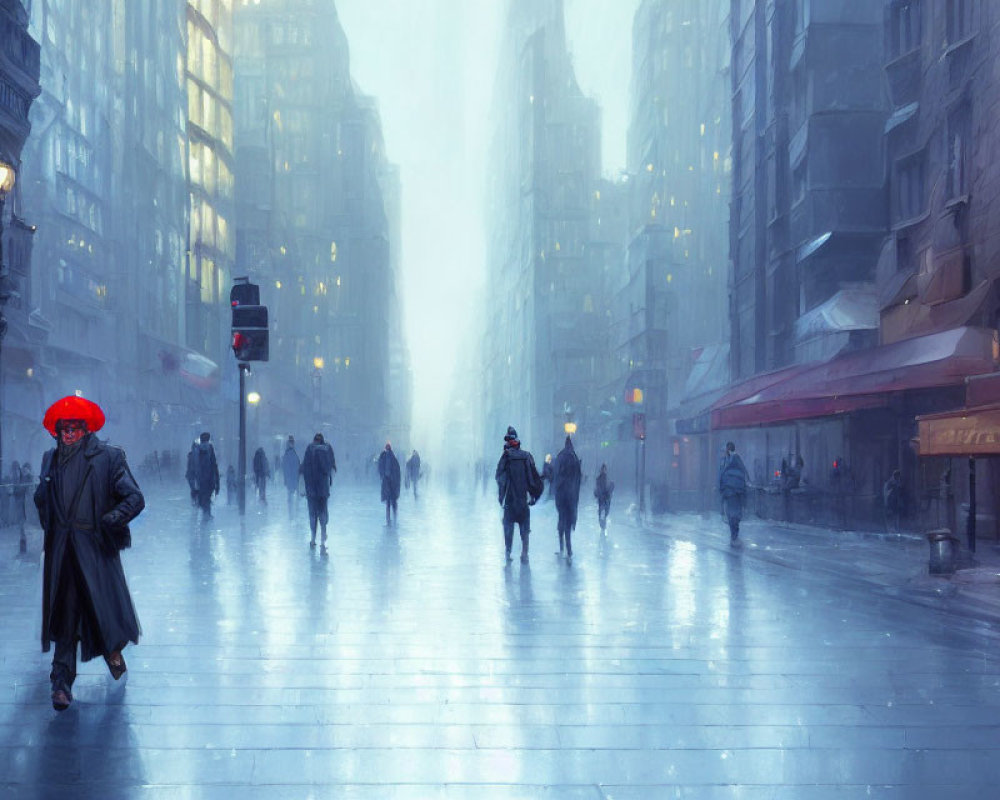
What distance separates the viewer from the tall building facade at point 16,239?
28.2 m

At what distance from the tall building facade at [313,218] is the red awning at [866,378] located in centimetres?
6199

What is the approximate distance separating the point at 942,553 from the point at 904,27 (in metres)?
14.9

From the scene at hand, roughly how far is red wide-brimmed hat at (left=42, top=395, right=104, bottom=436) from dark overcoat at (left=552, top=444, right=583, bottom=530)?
11.4 m

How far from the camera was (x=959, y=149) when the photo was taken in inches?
853

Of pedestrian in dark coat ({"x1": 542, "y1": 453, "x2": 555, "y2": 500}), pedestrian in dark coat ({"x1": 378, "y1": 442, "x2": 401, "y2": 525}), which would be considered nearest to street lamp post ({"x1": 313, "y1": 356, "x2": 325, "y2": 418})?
pedestrian in dark coat ({"x1": 542, "y1": 453, "x2": 555, "y2": 500})

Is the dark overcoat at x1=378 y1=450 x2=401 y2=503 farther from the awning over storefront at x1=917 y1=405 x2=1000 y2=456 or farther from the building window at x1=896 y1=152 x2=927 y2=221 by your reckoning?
the awning over storefront at x1=917 y1=405 x2=1000 y2=456

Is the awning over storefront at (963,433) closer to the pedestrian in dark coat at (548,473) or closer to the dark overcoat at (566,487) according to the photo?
the dark overcoat at (566,487)

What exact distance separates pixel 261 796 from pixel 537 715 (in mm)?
2111

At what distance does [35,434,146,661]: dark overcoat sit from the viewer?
719 cm

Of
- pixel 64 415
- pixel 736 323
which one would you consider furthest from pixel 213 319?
pixel 64 415

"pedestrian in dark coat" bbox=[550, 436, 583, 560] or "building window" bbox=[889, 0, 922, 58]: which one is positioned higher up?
"building window" bbox=[889, 0, 922, 58]

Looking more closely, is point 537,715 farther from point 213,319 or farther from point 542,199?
point 542,199

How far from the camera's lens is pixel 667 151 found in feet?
241

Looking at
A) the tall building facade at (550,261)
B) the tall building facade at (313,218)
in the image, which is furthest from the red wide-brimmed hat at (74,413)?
the tall building facade at (313,218)
